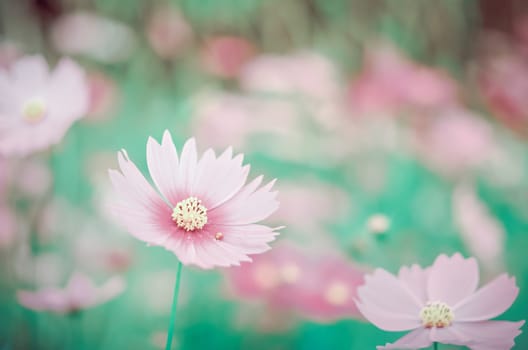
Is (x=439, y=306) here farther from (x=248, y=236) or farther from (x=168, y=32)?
(x=168, y=32)

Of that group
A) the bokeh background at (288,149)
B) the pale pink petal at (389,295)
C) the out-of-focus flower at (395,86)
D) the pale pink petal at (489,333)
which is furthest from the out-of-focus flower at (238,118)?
the pale pink petal at (489,333)

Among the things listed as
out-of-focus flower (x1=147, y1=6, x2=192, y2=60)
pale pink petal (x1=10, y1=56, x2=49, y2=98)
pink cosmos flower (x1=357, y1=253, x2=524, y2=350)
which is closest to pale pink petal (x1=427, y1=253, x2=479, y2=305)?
pink cosmos flower (x1=357, y1=253, x2=524, y2=350)

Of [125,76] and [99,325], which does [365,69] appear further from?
[99,325]

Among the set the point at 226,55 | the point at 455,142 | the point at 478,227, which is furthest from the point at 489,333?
the point at 226,55

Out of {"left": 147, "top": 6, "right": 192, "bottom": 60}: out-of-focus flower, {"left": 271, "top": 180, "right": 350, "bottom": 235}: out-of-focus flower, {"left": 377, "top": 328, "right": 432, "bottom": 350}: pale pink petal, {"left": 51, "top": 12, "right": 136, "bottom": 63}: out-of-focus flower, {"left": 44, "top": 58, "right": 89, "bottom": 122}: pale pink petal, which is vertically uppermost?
{"left": 147, "top": 6, "right": 192, "bottom": 60}: out-of-focus flower

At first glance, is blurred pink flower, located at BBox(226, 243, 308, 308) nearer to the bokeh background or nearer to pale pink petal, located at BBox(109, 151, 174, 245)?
the bokeh background
